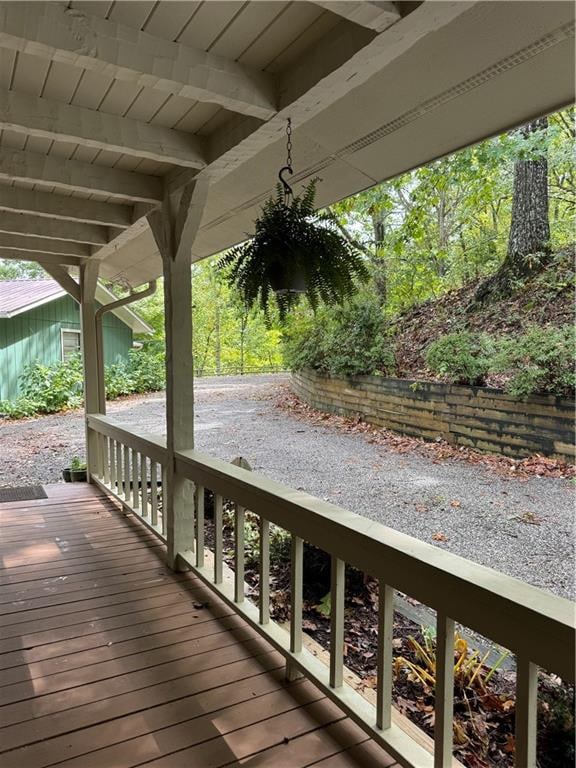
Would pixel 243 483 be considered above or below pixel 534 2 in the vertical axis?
below

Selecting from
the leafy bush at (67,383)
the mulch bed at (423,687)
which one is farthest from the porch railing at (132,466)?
the leafy bush at (67,383)

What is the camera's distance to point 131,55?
1556mm

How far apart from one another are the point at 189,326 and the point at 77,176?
101 centimetres

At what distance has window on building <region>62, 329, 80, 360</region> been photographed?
12531 millimetres

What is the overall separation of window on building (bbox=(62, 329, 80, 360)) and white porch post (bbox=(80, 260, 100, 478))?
8047 mm

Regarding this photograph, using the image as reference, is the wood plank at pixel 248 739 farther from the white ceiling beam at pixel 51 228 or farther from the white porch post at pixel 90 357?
the white porch post at pixel 90 357

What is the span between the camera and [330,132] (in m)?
2.12

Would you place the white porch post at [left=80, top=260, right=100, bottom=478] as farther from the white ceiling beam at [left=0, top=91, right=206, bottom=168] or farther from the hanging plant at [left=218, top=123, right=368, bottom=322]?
the hanging plant at [left=218, top=123, right=368, bottom=322]

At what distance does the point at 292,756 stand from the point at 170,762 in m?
0.40

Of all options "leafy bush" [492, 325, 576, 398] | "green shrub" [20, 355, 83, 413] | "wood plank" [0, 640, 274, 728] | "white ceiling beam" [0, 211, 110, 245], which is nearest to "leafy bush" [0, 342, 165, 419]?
"green shrub" [20, 355, 83, 413]

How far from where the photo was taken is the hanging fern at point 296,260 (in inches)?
77.3

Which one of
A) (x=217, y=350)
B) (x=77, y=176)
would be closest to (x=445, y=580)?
(x=77, y=176)

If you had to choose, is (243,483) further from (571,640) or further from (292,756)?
(571,640)

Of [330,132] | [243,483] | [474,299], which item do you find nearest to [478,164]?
[474,299]
